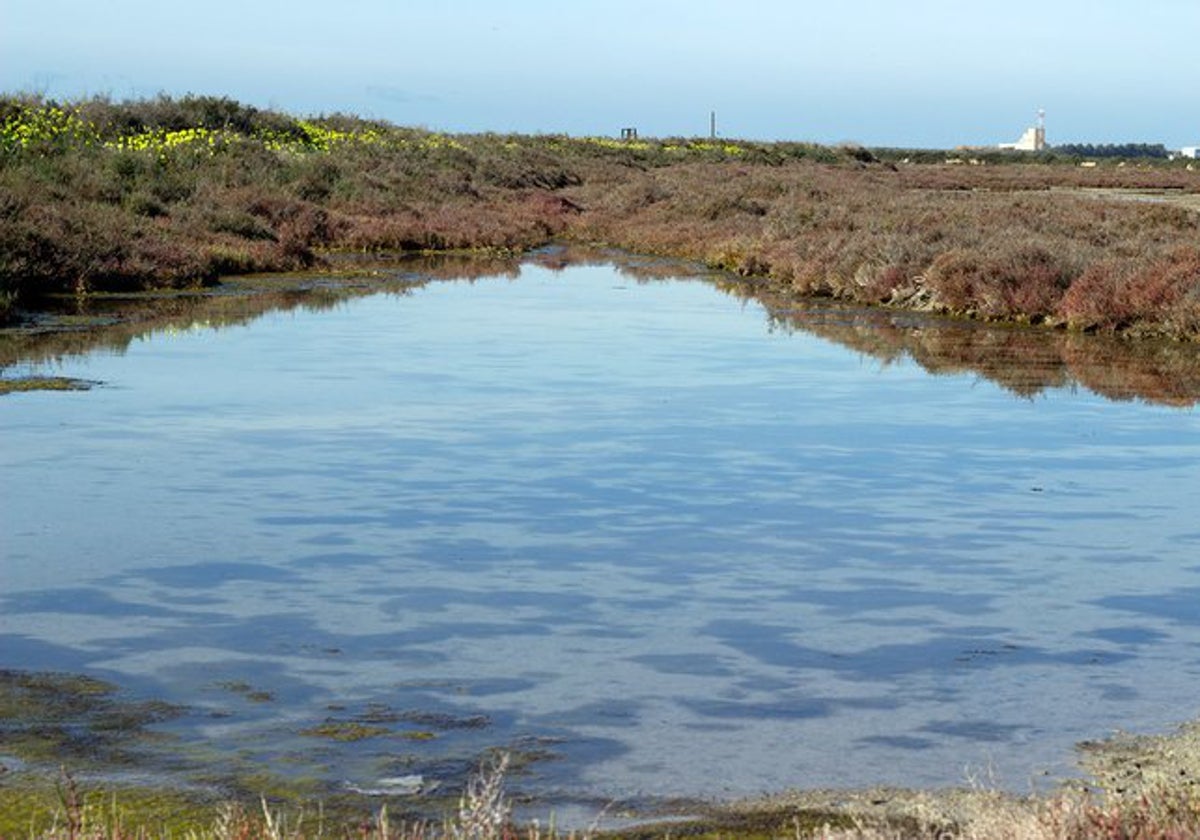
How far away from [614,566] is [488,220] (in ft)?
113

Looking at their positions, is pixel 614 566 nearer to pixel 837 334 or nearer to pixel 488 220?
pixel 837 334

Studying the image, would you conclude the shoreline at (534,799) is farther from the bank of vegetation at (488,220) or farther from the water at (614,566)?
the bank of vegetation at (488,220)

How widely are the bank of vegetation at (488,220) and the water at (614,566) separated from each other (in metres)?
7.01

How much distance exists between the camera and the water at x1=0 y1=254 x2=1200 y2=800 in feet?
27.2

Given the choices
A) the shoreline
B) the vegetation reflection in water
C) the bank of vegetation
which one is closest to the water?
the shoreline

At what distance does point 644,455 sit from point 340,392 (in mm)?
4728

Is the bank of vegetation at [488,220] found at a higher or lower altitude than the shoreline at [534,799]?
higher

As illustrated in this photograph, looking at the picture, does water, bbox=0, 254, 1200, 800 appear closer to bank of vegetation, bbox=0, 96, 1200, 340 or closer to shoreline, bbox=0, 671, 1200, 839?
shoreline, bbox=0, 671, 1200, 839

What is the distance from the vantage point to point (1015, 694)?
8914 millimetres

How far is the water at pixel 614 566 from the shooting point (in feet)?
27.2

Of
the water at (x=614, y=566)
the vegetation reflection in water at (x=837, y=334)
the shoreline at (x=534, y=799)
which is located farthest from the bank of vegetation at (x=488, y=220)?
the shoreline at (x=534, y=799)

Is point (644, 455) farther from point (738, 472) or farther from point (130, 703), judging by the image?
point (130, 703)

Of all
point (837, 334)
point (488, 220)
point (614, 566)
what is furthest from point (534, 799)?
point (488, 220)

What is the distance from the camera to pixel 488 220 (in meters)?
45.3
